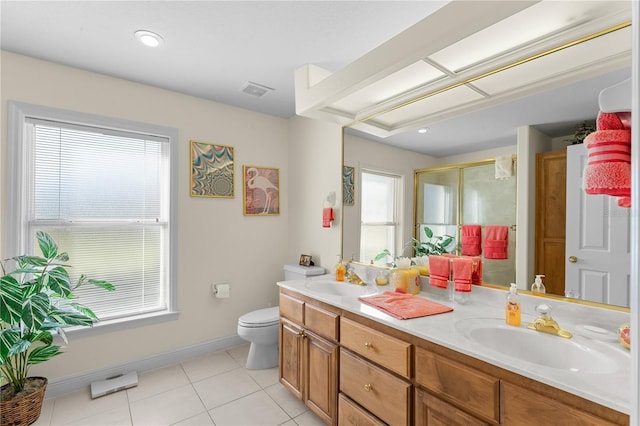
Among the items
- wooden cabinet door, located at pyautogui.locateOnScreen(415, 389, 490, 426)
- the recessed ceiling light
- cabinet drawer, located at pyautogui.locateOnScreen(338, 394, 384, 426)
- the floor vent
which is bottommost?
the floor vent

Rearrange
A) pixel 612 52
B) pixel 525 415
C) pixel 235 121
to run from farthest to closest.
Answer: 1. pixel 235 121
2. pixel 612 52
3. pixel 525 415

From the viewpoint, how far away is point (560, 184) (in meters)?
1.35

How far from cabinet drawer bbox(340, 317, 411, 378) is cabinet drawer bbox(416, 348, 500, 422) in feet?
0.21

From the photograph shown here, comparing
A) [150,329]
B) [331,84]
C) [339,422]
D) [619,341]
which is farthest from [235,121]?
[619,341]

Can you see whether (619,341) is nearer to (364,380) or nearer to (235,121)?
(364,380)

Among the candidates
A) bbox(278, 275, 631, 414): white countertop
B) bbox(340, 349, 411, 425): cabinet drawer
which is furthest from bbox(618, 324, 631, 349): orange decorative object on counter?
bbox(340, 349, 411, 425): cabinet drawer

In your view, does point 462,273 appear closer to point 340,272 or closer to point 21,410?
point 340,272

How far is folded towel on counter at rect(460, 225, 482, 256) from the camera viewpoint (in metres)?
1.67

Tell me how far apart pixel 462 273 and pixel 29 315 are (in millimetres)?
2431

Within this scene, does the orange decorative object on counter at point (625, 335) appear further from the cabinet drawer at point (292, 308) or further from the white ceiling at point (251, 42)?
the cabinet drawer at point (292, 308)

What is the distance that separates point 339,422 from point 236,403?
33.2 inches

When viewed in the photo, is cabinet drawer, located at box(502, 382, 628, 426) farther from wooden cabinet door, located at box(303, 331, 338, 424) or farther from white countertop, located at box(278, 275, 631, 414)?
wooden cabinet door, located at box(303, 331, 338, 424)

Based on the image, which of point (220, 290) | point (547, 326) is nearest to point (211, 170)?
point (220, 290)

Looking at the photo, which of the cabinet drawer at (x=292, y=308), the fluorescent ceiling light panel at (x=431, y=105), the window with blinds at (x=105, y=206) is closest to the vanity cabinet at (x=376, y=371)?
the cabinet drawer at (x=292, y=308)
